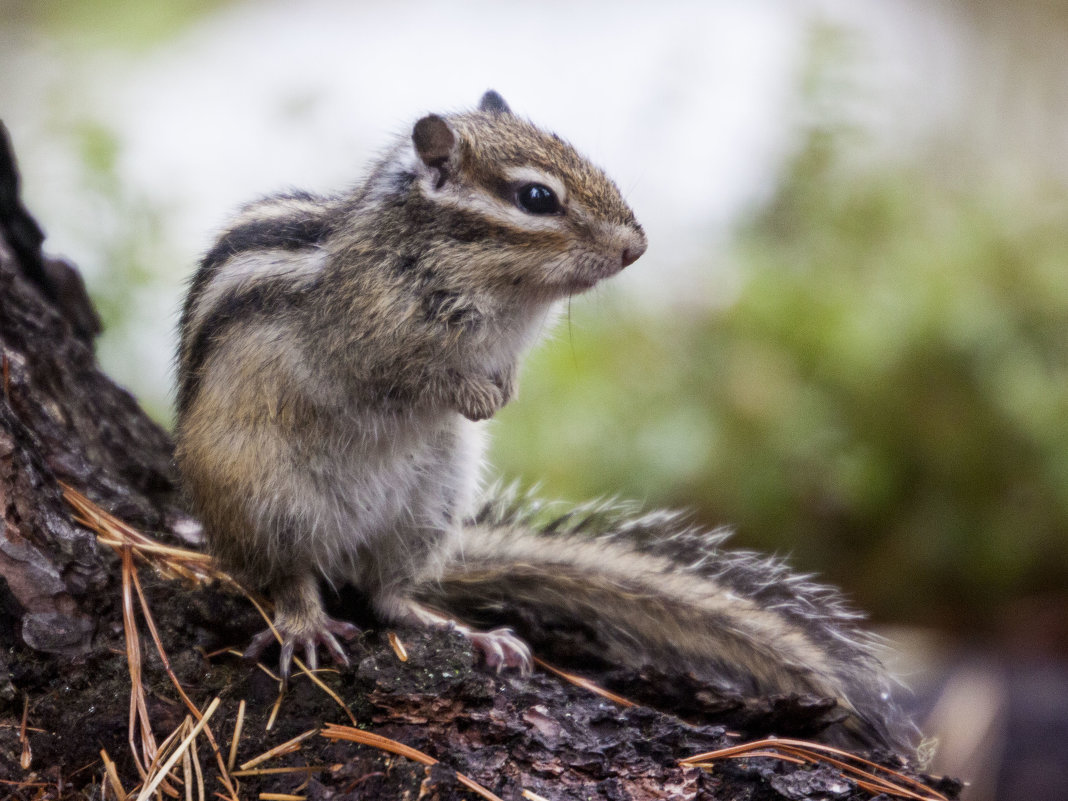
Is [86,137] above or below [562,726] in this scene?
above

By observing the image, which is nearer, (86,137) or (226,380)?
(226,380)

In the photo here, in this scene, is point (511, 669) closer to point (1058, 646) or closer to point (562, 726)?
point (562, 726)

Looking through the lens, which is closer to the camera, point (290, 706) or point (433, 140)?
point (290, 706)

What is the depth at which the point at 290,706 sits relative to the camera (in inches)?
74.2

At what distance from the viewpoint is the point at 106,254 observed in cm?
390

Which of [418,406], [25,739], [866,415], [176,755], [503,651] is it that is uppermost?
[866,415]

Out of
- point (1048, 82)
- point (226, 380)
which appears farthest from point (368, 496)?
point (1048, 82)

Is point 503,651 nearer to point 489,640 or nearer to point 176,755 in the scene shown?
point 489,640

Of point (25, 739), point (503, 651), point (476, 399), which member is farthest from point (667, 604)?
point (25, 739)

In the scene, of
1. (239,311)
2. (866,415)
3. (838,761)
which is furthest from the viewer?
(866,415)

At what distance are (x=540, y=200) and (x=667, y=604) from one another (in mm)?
978

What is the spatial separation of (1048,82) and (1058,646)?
4.72 metres

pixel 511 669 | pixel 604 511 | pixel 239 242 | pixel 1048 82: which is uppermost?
pixel 1048 82

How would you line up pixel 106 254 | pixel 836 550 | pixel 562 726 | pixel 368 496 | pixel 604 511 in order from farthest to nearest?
pixel 836 550
pixel 106 254
pixel 604 511
pixel 368 496
pixel 562 726
